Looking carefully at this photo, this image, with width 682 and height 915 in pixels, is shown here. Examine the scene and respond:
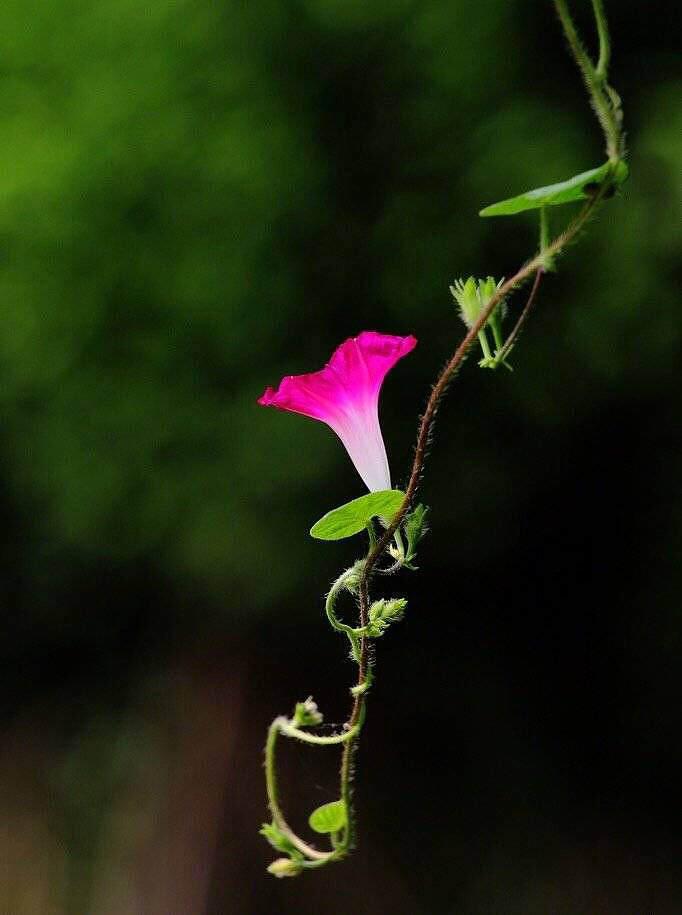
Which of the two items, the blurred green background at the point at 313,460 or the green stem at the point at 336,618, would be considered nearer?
the green stem at the point at 336,618

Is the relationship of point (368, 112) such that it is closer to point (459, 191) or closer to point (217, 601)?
point (459, 191)

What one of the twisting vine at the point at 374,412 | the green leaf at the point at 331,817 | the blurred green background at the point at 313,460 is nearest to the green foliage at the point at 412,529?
the twisting vine at the point at 374,412

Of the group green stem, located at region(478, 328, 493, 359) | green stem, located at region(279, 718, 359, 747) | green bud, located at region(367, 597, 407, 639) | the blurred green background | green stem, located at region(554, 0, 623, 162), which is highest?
the blurred green background

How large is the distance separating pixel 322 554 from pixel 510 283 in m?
1.21

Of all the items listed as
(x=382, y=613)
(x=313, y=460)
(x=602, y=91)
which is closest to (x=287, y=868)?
(x=382, y=613)

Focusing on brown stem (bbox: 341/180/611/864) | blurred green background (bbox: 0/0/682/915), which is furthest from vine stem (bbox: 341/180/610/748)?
blurred green background (bbox: 0/0/682/915)

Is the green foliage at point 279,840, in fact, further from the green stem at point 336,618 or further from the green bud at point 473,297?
the green bud at point 473,297

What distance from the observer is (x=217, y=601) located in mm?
1628

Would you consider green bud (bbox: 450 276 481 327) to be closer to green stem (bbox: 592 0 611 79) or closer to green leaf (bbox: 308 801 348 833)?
green stem (bbox: 592 0 611 79)

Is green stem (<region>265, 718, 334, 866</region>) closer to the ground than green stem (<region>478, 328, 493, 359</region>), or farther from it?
closer to the ground

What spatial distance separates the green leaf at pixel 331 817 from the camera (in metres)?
0.44

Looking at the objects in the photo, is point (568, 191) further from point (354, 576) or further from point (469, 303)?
point (354, 576)

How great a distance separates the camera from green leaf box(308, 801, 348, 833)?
442mm

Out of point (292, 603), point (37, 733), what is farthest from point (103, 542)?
point (37, 733)
